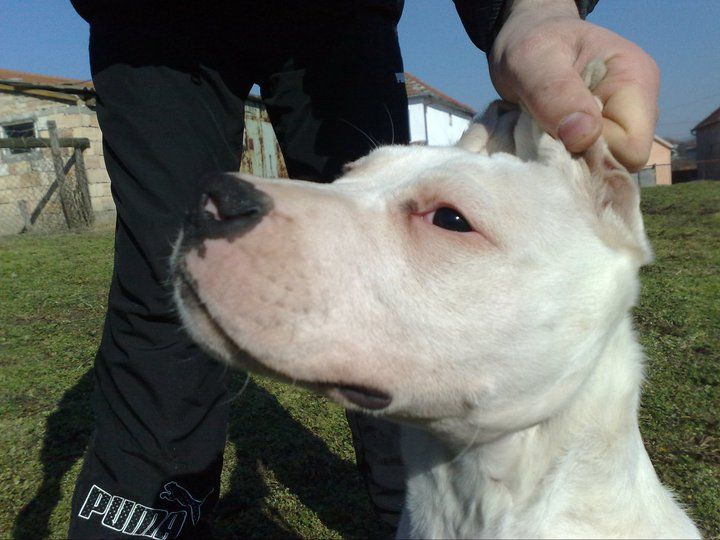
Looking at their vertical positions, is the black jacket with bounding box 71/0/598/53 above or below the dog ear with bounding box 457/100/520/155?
above

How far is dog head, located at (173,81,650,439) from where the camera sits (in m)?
1.42

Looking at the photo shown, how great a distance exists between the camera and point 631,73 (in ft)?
5.29

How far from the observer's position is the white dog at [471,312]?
143 centimetres

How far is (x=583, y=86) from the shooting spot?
158 cm

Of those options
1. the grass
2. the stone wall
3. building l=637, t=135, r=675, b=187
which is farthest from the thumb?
the stone wall

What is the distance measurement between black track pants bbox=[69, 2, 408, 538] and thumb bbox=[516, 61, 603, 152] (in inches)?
35.9

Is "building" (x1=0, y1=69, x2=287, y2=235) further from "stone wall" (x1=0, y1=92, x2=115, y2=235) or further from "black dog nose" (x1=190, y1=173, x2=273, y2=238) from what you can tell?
"black dog nose" (x1=190, y1=173, x2=273, y2=238)

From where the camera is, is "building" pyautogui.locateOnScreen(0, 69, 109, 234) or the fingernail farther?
"building" pyautogui.locateOnScreen(0, 69, 109, 234)

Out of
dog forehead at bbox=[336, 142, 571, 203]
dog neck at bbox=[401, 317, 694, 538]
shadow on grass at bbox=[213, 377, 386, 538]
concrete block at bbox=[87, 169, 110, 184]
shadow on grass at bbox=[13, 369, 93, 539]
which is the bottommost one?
shadow on grass at bbox=[213, 377, 386, 538]

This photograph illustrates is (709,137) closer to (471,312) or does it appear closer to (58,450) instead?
(58,450)

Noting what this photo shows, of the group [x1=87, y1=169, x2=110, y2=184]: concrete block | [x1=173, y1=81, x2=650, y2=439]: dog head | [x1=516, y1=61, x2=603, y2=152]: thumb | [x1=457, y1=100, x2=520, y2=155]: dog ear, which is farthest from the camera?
[x1=87, y1=169, x2=110, y2=184]: concrete block

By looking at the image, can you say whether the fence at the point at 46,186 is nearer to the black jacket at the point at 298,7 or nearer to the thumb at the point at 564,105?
the black jacket at the point at 298,7

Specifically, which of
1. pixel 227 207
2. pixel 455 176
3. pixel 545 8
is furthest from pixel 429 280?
pixel 545 8

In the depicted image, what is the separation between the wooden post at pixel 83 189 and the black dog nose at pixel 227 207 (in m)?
13.1
